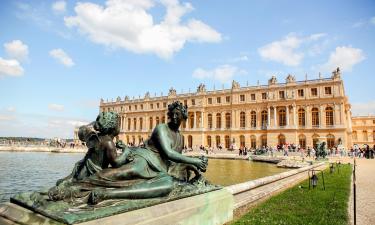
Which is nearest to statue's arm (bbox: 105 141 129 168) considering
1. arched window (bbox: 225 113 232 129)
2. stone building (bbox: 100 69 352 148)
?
stone building (bbox: 100 69 352 148)

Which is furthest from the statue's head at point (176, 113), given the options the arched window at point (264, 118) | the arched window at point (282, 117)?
the arched window at point (264, 118)

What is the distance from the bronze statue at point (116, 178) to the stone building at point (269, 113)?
39438 mm

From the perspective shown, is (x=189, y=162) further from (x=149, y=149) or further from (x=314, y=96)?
(x=314, y=96)

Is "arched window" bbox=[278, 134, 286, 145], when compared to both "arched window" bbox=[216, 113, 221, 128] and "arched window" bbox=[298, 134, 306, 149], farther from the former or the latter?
"arched window" bbox=[216, 113, 221, 128]

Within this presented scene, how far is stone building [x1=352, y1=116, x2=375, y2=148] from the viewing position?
67.9m

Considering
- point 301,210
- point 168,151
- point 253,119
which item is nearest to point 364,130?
point 253,119

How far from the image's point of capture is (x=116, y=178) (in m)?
3.19

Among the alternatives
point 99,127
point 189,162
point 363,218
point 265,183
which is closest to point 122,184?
point 99,127

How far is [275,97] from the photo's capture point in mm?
50656

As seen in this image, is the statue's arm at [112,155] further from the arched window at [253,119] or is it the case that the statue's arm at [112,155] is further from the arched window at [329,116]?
the arched window at [253,119]

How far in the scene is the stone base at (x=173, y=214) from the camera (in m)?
2.59

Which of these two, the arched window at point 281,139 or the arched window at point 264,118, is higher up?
the arched window at point 264,118

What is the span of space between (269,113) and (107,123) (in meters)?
49.9

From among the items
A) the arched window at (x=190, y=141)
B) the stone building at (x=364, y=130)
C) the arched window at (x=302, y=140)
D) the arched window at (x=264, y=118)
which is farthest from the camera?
the stone building at (x=364, y=130)
